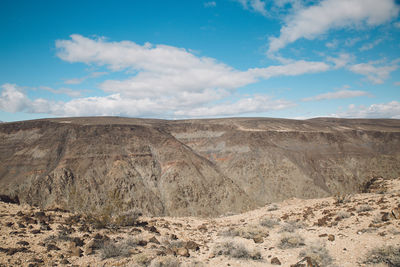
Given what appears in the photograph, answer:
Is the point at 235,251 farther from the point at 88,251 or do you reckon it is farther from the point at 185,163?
the point at 185,163

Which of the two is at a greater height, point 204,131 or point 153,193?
point 204,131

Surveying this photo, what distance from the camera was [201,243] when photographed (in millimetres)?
9953

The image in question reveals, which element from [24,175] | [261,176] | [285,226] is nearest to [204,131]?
[261,176]

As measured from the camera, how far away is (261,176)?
152 ft

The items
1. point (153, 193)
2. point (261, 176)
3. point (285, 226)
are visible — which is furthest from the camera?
point (261, 176)

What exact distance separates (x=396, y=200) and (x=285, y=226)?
19.4ft

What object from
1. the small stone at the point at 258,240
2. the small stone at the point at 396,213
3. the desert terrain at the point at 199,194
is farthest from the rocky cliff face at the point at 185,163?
the small stone at the point at 396,213

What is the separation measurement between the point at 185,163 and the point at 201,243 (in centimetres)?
3457

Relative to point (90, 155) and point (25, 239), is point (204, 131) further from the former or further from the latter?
point (25, 239)

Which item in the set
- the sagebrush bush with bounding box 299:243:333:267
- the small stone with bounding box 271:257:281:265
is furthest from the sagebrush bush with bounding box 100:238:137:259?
the sagebrush bush with bounding box 299:243:333:267

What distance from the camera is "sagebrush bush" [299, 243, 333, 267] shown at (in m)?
6.68

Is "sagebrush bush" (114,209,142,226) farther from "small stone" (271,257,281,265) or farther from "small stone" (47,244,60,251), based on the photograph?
"small stone" (271,257,281,265)

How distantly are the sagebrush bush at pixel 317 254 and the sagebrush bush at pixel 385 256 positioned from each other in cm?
103

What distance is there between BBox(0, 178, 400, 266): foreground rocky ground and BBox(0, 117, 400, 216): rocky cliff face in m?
28.3
